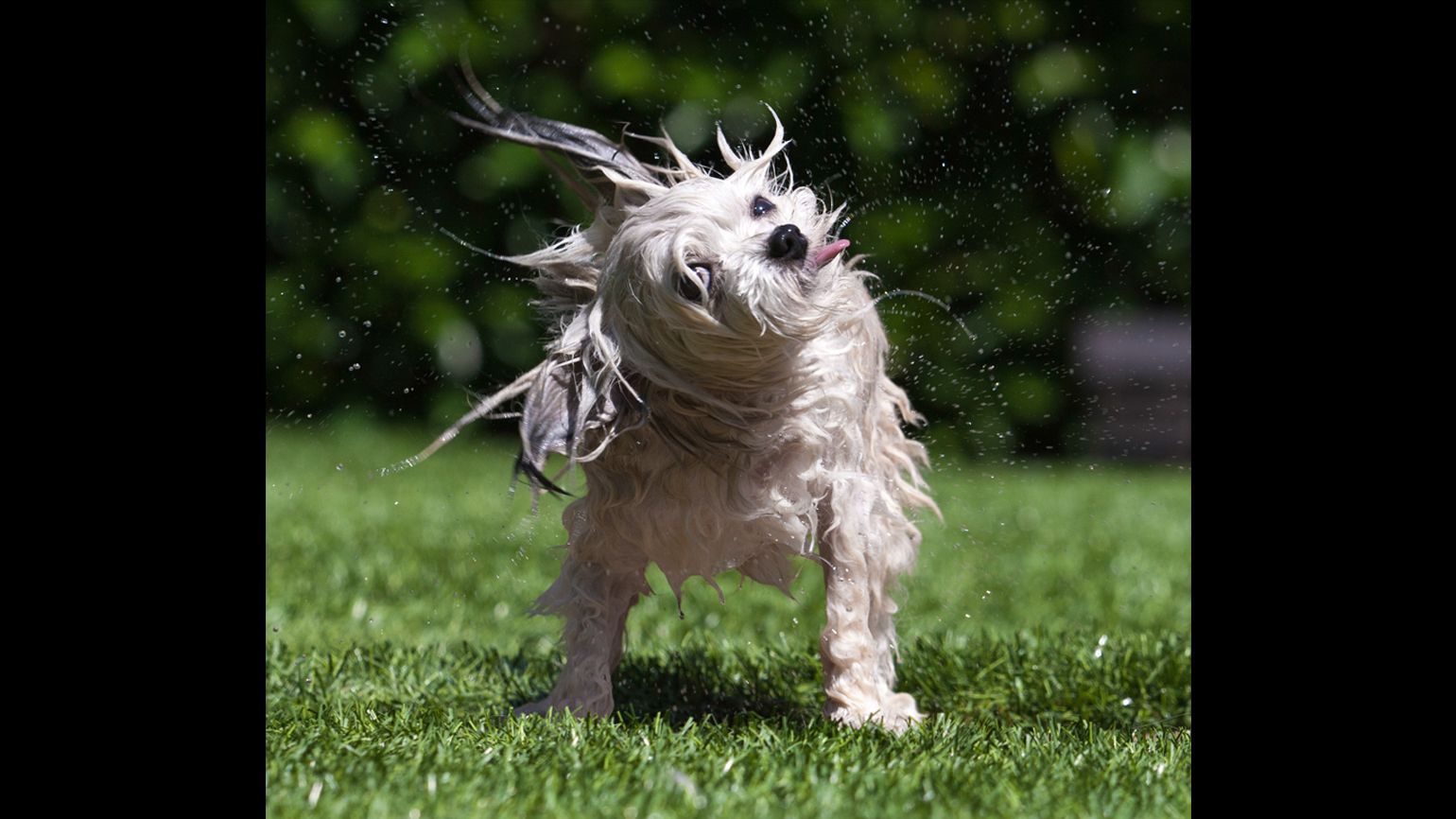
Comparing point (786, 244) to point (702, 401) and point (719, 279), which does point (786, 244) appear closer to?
point (719, 279)

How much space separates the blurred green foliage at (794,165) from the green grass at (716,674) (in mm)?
523

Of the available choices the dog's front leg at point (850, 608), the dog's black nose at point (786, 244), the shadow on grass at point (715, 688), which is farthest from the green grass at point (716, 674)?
the dog's black nose at point (786, 244)

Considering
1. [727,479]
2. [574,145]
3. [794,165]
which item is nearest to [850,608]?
[727,479]

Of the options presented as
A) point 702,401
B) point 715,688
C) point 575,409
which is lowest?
point 715,688

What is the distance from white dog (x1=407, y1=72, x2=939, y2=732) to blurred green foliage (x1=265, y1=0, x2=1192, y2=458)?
107 centimetres

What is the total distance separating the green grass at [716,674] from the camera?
2.27 m

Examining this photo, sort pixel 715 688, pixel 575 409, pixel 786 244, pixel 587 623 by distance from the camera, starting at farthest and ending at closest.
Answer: pixel 715 688
pixel 587 623
pixel 575 409
pixel 786 244

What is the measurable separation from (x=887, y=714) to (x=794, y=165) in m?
1.67

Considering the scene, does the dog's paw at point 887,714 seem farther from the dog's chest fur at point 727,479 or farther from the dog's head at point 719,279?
the dog's head at point 719,279

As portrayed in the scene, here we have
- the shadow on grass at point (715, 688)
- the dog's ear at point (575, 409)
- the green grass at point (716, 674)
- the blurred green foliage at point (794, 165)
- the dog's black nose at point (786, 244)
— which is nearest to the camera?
the green grass at point (716, 674)

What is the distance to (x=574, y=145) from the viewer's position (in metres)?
3.00

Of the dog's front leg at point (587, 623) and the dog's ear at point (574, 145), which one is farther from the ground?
the dog's ear at point (574, 145)

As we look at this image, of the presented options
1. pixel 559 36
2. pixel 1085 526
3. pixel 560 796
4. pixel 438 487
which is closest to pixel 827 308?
pixel 560 796

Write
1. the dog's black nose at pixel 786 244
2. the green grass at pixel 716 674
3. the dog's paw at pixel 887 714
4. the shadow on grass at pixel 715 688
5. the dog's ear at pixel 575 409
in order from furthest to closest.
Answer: the shadow on grass at pixel 715 688, the dog's paw at pixel 887 714, the dog's ear at pixel 575 409, the dog's black nose at pixel 786 244, the green grass at pixel 716 674
